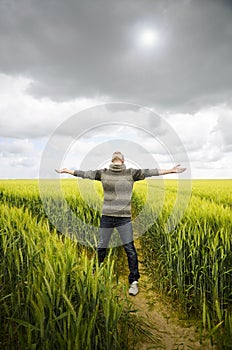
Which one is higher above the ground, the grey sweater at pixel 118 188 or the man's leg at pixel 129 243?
the grey sweater at pixel 118 188

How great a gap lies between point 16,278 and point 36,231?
36.9 inches

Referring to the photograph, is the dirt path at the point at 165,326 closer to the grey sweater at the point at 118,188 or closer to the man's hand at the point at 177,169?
the grey sweater at the point at 118,188

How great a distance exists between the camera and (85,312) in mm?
2543

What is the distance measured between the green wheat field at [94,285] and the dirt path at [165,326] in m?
0.12

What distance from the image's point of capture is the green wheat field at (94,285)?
231 centimetres

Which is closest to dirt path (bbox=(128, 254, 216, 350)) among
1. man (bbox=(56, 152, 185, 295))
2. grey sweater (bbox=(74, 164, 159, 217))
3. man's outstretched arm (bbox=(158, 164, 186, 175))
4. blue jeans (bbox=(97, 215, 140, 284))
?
man (bbox=(56, 152, 185, 295))

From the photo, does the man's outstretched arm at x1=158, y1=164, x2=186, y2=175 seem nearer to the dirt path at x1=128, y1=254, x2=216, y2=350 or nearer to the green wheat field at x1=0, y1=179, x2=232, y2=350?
the green wheat field at x1=0, y1=179, x2=232, y2=350

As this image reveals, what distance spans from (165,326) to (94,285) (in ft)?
4.87

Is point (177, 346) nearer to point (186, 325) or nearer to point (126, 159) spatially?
point (186, 325)

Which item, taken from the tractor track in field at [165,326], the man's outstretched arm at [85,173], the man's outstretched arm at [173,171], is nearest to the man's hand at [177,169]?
the man's outstretched arm at [173,171]

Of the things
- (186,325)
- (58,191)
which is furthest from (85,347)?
(58,191)

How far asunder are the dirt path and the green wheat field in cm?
12

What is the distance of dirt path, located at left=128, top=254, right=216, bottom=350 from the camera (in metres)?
3.11

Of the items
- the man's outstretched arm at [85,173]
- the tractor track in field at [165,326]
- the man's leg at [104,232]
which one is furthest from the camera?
the man's outstretched arm at [85,173]
